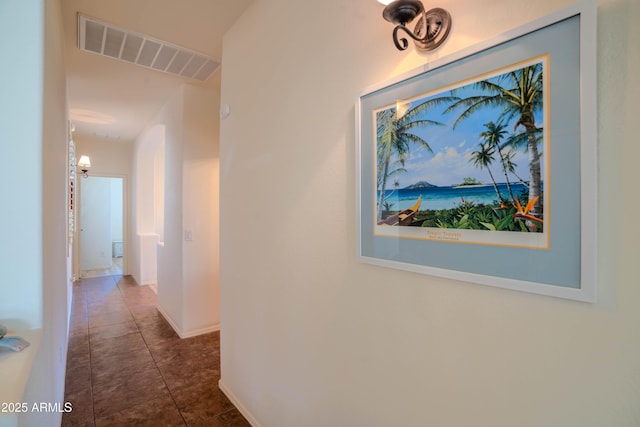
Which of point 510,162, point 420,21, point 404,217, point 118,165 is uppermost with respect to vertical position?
point 118,165

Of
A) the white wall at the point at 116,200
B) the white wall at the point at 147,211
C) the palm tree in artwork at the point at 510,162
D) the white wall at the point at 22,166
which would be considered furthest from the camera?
the white wall at the point at 116,200

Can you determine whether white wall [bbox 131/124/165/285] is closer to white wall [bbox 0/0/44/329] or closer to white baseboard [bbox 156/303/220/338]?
white baseboard [bbox 156/303/220/338]

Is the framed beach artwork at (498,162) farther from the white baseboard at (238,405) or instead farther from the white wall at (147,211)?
the white wall at (147,211)

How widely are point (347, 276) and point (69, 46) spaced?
9.93 feet

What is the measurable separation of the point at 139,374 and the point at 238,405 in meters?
1.10

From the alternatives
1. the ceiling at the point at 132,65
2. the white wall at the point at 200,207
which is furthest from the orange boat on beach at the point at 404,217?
the white wall at the point at 200,207

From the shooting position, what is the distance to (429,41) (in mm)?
951

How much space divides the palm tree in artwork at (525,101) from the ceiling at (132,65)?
5.99 ft

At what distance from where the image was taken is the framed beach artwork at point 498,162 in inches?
25.8

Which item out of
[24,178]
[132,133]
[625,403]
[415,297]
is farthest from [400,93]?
[132,133]

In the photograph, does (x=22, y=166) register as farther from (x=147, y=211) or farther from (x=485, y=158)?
(x=147, y=211)

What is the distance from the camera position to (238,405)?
212 centimetres

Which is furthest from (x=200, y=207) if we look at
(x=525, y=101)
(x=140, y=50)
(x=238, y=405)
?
(x=525, y=101)

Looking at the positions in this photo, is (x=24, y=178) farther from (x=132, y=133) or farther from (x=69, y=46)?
(x=132, y=133)
